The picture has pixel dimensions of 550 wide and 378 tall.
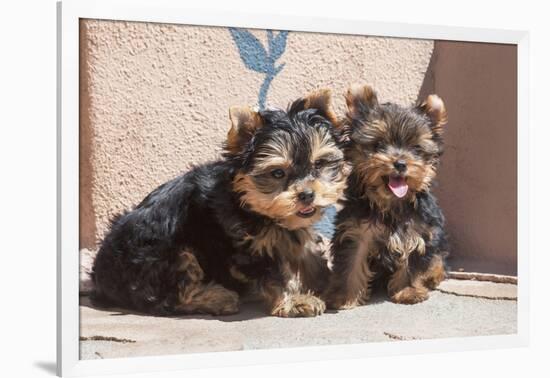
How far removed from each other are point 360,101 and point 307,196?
1.18m

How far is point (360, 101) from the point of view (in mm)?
6152

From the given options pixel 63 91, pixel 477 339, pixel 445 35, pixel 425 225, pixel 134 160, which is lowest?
pixel 477 339

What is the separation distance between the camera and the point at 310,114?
225 inches

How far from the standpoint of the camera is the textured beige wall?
589cm

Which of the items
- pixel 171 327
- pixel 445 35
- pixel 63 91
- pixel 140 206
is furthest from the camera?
pixel 445 35

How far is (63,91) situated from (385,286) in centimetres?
301

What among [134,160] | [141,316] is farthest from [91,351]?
[134,160]

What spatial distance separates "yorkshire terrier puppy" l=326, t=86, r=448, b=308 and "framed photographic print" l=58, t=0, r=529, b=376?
0.01m

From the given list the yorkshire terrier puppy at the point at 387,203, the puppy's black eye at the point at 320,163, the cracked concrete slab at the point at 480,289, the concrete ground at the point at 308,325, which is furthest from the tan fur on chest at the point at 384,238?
the puppy's black eye at the point at 320,163

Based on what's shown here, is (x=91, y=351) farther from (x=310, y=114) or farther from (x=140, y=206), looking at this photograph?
(x=310, y=114)

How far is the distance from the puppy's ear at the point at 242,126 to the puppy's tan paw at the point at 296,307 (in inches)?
46.0

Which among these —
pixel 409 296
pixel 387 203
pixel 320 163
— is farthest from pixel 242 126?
pixel 409 296

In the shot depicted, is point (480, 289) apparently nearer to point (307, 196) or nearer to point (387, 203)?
point (387, 203)

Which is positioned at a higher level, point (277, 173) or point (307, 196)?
point (277, 173)
